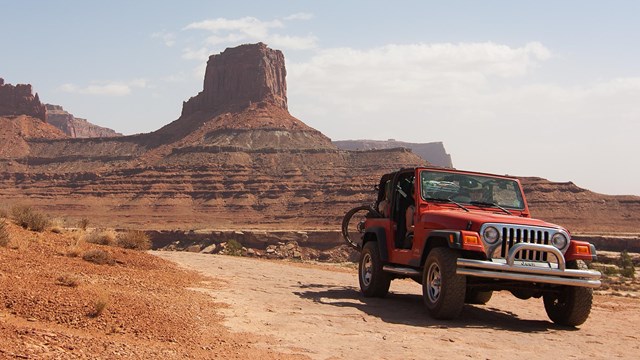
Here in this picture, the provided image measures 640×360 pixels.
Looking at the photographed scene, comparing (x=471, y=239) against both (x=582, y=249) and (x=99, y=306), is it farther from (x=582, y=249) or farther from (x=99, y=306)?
(x=99, y=306)

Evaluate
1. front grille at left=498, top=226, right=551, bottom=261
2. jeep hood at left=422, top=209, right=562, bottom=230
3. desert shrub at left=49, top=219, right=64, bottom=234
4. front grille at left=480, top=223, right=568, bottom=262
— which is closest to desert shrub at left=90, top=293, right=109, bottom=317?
jeep hood at left=422, top=209, right=562, bottom=230

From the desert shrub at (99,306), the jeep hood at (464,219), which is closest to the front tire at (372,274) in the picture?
the jeep hood at (464,219)

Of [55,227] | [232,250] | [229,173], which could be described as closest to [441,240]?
[55,227]

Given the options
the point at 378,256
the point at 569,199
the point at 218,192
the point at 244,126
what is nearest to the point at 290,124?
the point at 244,126

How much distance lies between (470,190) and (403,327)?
3088mm

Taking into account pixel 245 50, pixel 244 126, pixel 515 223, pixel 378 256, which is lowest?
pixel 378 256

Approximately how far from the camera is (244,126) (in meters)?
115

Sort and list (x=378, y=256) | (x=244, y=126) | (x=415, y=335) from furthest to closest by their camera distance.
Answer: (x=244, y=126)
(x=378, y=256)
(x=415, y=335)

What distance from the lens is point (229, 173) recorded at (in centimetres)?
10150

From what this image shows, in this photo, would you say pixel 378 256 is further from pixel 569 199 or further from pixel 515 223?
pixel 569 199

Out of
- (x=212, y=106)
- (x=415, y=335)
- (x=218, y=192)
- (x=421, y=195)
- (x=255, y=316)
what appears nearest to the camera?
(x=415, y=335)

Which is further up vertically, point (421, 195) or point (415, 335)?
point (421, 195)

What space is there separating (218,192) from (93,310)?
297ft

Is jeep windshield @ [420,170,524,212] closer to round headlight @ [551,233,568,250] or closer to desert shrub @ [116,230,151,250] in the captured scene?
round headlight @ [551,233,568,250]
